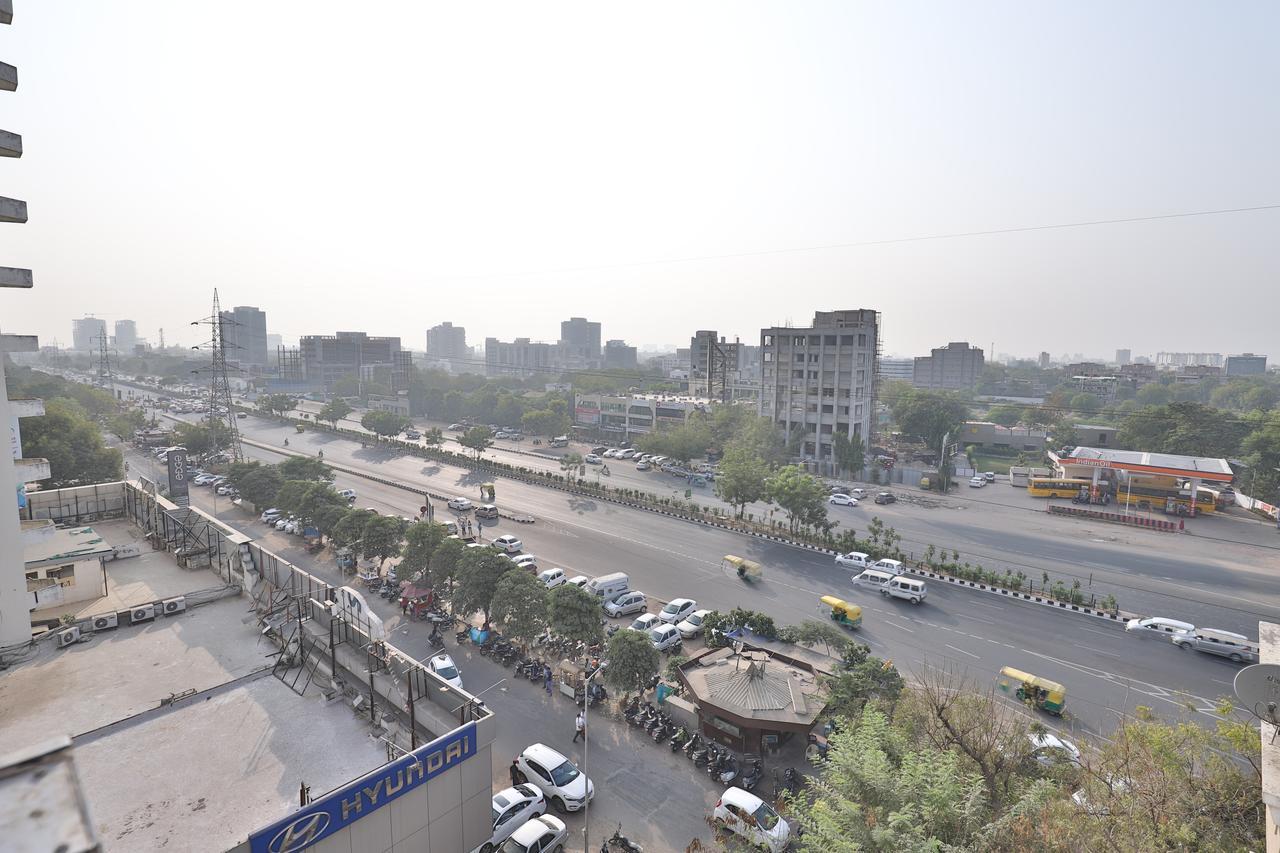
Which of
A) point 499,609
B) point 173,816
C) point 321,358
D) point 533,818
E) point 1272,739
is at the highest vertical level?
point 321,358

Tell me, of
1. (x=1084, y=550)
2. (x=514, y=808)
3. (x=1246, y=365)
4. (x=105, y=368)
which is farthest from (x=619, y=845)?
(x=1246, y=365)

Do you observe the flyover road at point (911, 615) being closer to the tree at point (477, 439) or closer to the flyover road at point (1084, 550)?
the flyover road at point (1084, 550)

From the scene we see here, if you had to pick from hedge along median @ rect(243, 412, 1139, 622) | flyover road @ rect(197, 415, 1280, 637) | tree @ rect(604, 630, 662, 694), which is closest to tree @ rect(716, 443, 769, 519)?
hedge along median @ rect(243, 412, 1139, 622)

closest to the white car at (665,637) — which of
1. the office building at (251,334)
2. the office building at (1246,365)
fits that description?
the office building at (251,334)

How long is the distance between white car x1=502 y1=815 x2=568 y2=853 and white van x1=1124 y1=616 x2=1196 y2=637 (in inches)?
870

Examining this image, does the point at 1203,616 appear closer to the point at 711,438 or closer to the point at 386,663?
the point at 386,663

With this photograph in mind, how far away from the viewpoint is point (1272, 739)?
8594 mm

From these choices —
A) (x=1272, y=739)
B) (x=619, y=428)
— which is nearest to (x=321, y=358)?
(x=619, y=428)

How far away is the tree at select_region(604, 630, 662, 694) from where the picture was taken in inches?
672

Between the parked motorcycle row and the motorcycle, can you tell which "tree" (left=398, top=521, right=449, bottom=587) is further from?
the motorcycle

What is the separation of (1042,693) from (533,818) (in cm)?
1454

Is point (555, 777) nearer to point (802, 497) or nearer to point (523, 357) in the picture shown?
point (802, 497)

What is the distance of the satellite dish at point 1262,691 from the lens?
881 centimetres

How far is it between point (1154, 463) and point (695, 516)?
1308 inches
